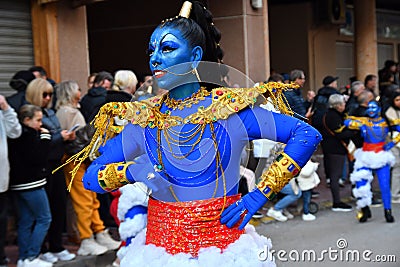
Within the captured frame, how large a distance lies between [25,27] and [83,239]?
3387 millimetres

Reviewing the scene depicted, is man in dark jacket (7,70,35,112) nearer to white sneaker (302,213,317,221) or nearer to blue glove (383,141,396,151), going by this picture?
white sneaker (302,213,317,221)

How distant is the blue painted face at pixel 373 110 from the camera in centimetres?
862

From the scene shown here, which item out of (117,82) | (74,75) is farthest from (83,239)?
(74,75)

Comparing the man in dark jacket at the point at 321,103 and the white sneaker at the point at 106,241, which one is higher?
the man in dark jacket at the point at 321,103

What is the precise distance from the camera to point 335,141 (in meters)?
9.67

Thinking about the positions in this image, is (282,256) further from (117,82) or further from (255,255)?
(255,255)

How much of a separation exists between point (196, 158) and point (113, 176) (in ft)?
1.33

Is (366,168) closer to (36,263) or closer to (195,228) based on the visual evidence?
(36,263)

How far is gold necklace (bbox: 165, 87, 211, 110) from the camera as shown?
3.10m

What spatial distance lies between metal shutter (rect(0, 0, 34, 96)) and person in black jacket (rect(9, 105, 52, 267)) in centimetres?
248

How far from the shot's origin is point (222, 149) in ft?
9.97

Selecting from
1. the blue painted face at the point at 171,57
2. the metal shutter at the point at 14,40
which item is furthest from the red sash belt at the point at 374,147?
the blue painted face at the point at 171,57

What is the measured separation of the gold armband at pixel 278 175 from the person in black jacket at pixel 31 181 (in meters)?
3.74

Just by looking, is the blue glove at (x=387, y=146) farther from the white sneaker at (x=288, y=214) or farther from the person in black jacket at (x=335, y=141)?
the white sneaker at (x=288, y=214)
